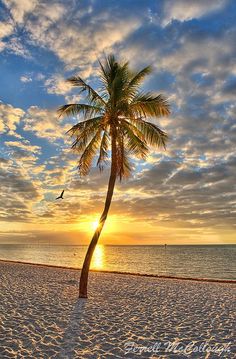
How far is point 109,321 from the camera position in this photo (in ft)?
33.0

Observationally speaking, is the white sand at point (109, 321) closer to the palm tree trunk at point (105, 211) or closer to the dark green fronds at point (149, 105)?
the palm tree trunk at point (105, 211)

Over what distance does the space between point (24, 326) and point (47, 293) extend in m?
5.92

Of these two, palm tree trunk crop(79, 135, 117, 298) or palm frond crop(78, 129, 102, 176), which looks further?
palm frond crop(78, 129, 102, 176)

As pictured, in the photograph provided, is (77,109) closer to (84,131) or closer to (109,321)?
(84,131)

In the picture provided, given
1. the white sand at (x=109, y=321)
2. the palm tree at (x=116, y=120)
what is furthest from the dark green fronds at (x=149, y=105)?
the white sand at (x=109, y=321)

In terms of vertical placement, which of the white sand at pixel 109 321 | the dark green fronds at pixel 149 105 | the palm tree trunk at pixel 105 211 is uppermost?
the dark green fronds at pixel 149 105

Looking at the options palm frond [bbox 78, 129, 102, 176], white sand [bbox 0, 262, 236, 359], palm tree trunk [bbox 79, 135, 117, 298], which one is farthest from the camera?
palm frond [bbox 78, 129, 102, 176]

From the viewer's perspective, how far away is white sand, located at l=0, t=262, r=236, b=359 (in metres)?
7.46

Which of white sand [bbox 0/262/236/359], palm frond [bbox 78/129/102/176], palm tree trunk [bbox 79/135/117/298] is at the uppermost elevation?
palm frond [bbox 78/129/102/176]

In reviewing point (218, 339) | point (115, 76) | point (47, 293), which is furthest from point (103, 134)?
point (218, 339)

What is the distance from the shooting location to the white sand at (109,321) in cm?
746

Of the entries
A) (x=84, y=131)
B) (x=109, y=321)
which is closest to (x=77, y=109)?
(x=84, y=131)

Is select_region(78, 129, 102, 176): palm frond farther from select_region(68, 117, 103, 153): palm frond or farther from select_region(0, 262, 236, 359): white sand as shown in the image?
select_region(0, 262, 236, 359): white sand

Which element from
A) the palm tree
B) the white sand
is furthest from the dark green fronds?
the white sand
